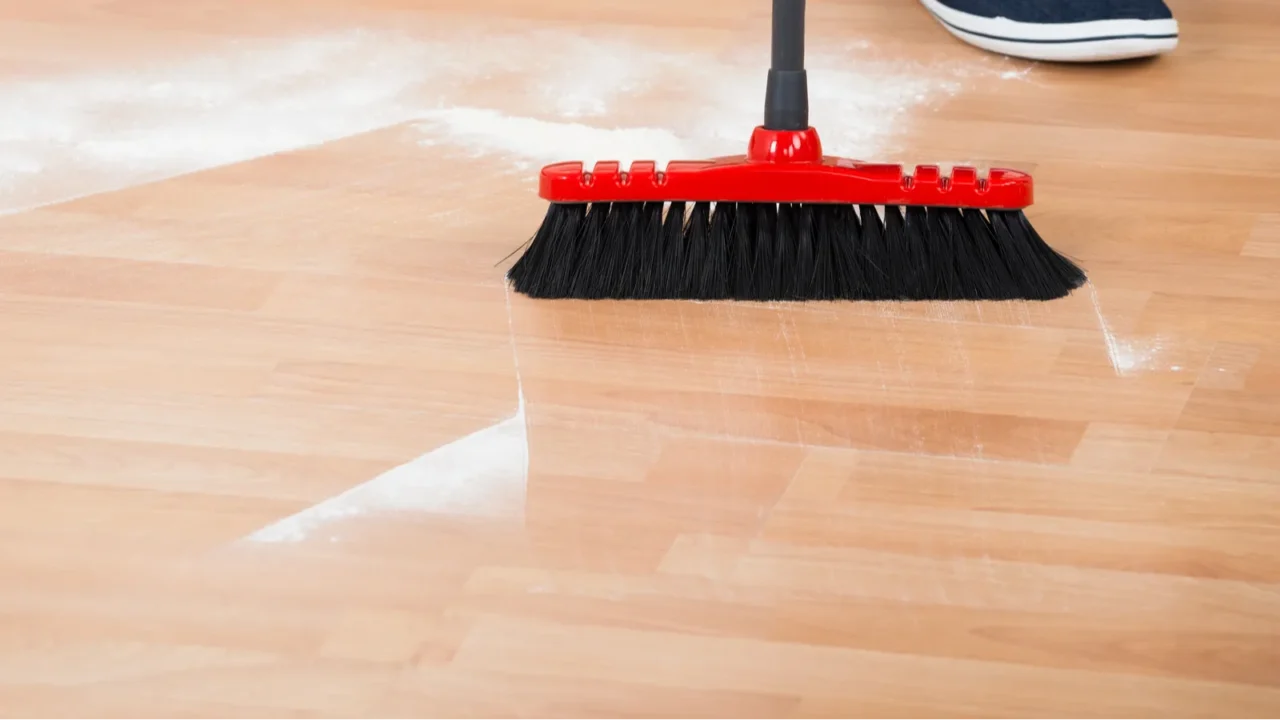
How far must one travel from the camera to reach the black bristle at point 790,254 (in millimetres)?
1308

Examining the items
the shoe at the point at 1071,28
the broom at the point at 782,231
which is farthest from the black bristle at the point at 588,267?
the shoe at the point at 1071,28

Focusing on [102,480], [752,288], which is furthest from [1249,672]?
[102,480]

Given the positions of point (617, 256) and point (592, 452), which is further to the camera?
point (617, 256)

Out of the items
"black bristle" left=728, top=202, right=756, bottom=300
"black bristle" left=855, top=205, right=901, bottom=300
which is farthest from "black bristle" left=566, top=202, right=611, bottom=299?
"black bristle" left=855, top=205, right=901, bottom=300

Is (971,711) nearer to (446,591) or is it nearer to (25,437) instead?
(446,591)

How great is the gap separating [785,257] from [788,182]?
2.7 inches

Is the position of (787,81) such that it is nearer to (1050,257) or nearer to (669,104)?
(1050,257)

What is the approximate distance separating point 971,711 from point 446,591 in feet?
1.05

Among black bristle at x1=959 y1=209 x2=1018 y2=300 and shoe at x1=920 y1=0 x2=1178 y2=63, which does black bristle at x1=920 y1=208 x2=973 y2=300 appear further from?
shoe at x1=920 y1=0 x2=1178 y2=63

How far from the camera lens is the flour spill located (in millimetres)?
1627

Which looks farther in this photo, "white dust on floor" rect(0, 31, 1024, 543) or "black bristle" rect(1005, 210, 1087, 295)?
"white dust on floor" rect(0, 31, 1024, 543)

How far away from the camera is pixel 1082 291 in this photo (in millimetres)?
1325

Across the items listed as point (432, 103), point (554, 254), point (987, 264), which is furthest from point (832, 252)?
point (432, 103)

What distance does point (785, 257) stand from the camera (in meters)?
1.32
